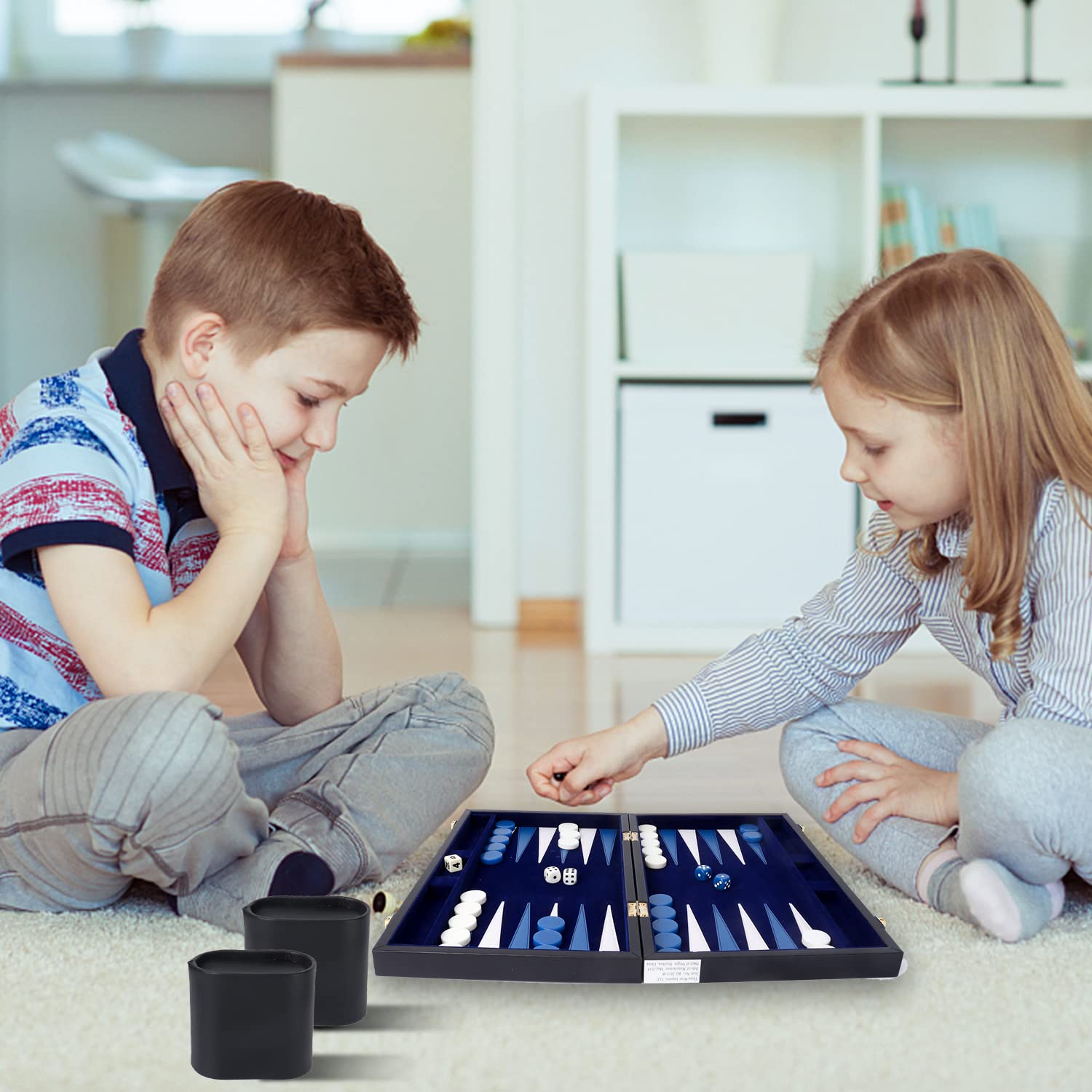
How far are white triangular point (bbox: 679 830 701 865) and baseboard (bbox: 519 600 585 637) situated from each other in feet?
4.75

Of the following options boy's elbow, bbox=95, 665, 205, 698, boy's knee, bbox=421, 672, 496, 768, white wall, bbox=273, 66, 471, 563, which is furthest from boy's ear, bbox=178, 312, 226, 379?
white wall, bbox=273, 66, 471, 563

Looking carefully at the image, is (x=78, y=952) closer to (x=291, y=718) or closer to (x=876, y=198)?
(x=291, y=718)

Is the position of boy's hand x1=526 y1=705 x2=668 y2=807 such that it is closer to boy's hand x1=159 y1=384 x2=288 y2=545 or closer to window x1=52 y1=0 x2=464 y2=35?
boy's hand x1=159 y1=384 x2=288 y2=545

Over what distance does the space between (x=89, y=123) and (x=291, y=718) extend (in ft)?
10.8

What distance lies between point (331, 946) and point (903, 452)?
20.8 inches

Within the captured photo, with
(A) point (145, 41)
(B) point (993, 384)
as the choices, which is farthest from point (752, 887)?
(A) point (145, 41)

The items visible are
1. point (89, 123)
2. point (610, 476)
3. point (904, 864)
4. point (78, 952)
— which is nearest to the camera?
point (78, 952)

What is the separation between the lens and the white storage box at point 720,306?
91.9 inches

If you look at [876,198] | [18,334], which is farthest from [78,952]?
[18,334]

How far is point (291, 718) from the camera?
47.7 inches

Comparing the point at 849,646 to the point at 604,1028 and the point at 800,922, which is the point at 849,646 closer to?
the point at 800,922

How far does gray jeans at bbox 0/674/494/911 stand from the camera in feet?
2.90

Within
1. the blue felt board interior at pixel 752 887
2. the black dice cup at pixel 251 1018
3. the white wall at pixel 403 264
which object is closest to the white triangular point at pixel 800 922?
the blue felt board interior at pixel 752 887

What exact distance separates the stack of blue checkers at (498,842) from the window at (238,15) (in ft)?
11.0
